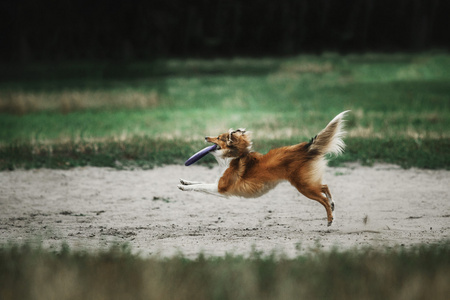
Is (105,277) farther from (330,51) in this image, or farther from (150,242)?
(330,51)

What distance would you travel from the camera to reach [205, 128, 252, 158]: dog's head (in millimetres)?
7039

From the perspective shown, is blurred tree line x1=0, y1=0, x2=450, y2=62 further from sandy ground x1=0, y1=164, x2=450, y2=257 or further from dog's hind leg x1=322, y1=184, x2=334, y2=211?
dog's hind leg x1=322, y1=184, x2=334, y2=211

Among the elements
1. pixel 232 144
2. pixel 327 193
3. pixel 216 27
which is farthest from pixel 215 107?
pixel 216 27

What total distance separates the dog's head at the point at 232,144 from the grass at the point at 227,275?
61.4 inches

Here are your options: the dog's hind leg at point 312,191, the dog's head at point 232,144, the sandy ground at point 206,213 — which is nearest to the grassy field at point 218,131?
the sandy ground at point 206,213

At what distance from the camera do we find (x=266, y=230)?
7.50 metres

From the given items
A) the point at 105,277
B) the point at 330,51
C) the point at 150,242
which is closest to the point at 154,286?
the point at 105,277

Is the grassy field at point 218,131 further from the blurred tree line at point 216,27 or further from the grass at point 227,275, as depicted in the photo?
the blurred tree line at point 216,27

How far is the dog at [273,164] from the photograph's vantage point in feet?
22.9

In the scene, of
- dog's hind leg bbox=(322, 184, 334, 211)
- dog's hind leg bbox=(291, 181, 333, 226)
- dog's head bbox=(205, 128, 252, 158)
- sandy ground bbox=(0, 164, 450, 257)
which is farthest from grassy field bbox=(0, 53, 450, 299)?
dog's head bbox=(205, 128, 252, 158)

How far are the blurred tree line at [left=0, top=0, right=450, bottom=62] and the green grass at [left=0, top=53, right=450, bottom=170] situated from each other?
3699 mm

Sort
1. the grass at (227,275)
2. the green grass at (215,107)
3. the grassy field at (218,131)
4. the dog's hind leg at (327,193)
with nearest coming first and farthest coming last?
the grass at (227,275), the grassy field at (218,131), the dog's hind leg at (327,193), the green grass at (215,107)

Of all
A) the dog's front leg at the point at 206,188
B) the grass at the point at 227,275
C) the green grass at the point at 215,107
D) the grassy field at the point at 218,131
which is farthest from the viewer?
the green grass at the point at 215,107

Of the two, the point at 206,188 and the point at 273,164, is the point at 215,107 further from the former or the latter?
the point at 273,164
